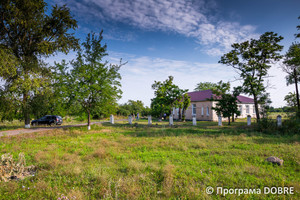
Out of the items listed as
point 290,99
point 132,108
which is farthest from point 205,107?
point 132,108

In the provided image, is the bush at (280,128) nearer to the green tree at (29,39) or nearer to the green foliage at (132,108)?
the green tree at (29,39)

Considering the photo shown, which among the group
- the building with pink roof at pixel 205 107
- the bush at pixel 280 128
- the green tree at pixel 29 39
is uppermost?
the green tree at pixel 29 39

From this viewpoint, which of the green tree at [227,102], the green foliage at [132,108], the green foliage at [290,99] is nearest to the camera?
the green tree at [227,102]

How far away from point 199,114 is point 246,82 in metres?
12.1

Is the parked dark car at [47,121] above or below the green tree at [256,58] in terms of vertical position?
below

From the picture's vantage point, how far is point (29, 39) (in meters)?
16.0

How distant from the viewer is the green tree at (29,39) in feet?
46.2

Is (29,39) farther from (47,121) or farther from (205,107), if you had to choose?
(205,107)

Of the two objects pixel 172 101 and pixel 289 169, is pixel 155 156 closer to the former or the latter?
pixel 289 169

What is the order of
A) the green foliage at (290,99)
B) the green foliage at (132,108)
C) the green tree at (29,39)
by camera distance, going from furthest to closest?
the green foliage at (132,108)
the green foliage at (290,99)
the green tree at (29,39)

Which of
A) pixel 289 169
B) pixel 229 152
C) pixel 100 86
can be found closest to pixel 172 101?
pixel 100 86

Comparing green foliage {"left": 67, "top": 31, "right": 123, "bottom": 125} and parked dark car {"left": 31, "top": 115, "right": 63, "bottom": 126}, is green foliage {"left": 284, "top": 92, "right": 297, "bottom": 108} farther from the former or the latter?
parked dark car {"left": 31, "top": 115, "right": 63, "bottom": 126}

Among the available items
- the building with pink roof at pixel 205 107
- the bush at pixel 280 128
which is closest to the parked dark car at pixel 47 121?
the bush at pixel 280 128

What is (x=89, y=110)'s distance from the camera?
15133 millimetres
